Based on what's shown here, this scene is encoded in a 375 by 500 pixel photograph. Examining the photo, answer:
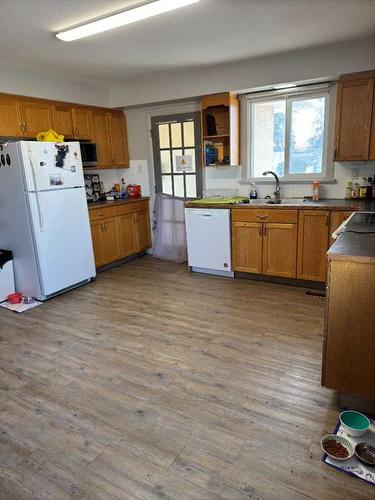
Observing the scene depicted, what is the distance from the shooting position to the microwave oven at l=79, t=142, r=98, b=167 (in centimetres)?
432

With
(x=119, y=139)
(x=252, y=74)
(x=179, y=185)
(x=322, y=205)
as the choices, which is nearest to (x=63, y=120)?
(x=119, y=139)

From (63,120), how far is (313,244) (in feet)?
10.6

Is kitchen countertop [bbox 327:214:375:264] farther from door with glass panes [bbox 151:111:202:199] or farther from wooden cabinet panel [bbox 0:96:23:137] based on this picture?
wooden cabinet panel [bbox 0:96:23:137]

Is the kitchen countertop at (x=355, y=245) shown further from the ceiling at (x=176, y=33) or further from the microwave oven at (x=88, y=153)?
the microwave oven at (x=88, y=153)

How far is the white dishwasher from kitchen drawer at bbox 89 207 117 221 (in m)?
1.02

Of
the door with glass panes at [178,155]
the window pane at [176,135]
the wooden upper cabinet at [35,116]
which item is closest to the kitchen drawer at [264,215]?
the door with glass panes at [178,155]

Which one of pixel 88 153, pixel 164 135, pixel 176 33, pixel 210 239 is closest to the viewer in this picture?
pixel 176 33

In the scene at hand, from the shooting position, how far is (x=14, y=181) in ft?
11.0

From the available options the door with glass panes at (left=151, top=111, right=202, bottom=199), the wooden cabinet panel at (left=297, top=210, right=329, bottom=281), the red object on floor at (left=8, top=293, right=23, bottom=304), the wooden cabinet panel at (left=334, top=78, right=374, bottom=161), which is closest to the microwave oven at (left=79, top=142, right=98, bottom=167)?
the door with glass panes at (left=151, top=111, right=202, bottom=199)

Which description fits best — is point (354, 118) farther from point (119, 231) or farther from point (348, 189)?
point (119, 231)

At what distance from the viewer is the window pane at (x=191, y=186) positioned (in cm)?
475

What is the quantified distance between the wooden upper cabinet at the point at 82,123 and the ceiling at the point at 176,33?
1.65 feet

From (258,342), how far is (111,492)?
148 centimetres

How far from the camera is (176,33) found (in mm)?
2826
